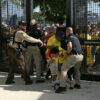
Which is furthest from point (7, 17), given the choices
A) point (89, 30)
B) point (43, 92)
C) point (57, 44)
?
point (43, 92)

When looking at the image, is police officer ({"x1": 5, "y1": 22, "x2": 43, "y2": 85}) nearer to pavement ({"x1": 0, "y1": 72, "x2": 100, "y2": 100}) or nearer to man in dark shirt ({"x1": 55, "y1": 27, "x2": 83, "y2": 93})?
pavement ({"x1": 0, "y1": 72, "x2": 100, "y2": 100})

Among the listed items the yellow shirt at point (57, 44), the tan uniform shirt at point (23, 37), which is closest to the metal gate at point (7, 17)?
the tan uniform shirt at point (23, 37)

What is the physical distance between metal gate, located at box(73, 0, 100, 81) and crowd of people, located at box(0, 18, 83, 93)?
0.86m

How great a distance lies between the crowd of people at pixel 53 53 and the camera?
6.58 metres

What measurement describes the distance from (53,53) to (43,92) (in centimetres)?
99

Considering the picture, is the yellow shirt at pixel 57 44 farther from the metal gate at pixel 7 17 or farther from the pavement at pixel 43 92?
the metal gate at pixel 7 17

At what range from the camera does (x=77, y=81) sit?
7047 mm

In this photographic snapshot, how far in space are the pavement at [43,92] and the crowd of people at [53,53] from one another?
200mm

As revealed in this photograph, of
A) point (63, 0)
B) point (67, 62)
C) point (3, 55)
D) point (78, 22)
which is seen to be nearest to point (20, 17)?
point (3, 55)

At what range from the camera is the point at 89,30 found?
805cm

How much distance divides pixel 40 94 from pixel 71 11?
290cm

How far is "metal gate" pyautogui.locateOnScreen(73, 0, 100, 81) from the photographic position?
7.92 metres

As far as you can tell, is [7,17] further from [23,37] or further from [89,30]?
[89,30]

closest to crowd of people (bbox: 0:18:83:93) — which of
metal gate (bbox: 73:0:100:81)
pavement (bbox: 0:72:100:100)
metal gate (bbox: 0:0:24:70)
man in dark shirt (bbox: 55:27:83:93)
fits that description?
man in dark shirt (bbox: 55:27:83:93)
